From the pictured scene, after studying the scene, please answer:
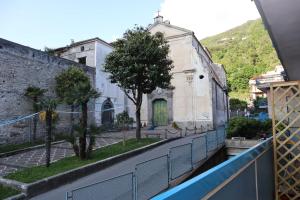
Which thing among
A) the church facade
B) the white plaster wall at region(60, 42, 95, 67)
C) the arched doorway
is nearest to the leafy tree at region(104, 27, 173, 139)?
the white plaster wall at region(60, 42, 95, 67)

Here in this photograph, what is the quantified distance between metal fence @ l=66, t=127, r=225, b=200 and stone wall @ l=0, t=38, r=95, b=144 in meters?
10.5

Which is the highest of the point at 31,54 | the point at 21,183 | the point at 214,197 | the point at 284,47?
the point at 31,54

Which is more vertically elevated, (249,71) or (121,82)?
(249,71)

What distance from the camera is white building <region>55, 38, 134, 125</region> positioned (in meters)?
21.5

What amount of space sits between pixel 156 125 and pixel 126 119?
9.55 m

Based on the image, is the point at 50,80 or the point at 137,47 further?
the point at 50,80

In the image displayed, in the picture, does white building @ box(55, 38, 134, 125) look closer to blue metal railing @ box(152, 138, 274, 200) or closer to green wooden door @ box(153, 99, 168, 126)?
green wooden door @ box(153, 99, 168, 126)

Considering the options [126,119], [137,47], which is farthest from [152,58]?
[126,119]

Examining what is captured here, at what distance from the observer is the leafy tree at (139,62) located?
13336 millimetres

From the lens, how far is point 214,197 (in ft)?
7.39

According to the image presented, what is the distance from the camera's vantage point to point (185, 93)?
73.9 ft

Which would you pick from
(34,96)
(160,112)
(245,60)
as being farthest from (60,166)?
(245,60)

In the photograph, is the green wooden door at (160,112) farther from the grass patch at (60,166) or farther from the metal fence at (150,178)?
the metal fence at (150,178)

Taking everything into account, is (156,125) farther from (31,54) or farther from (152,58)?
(31,54)
